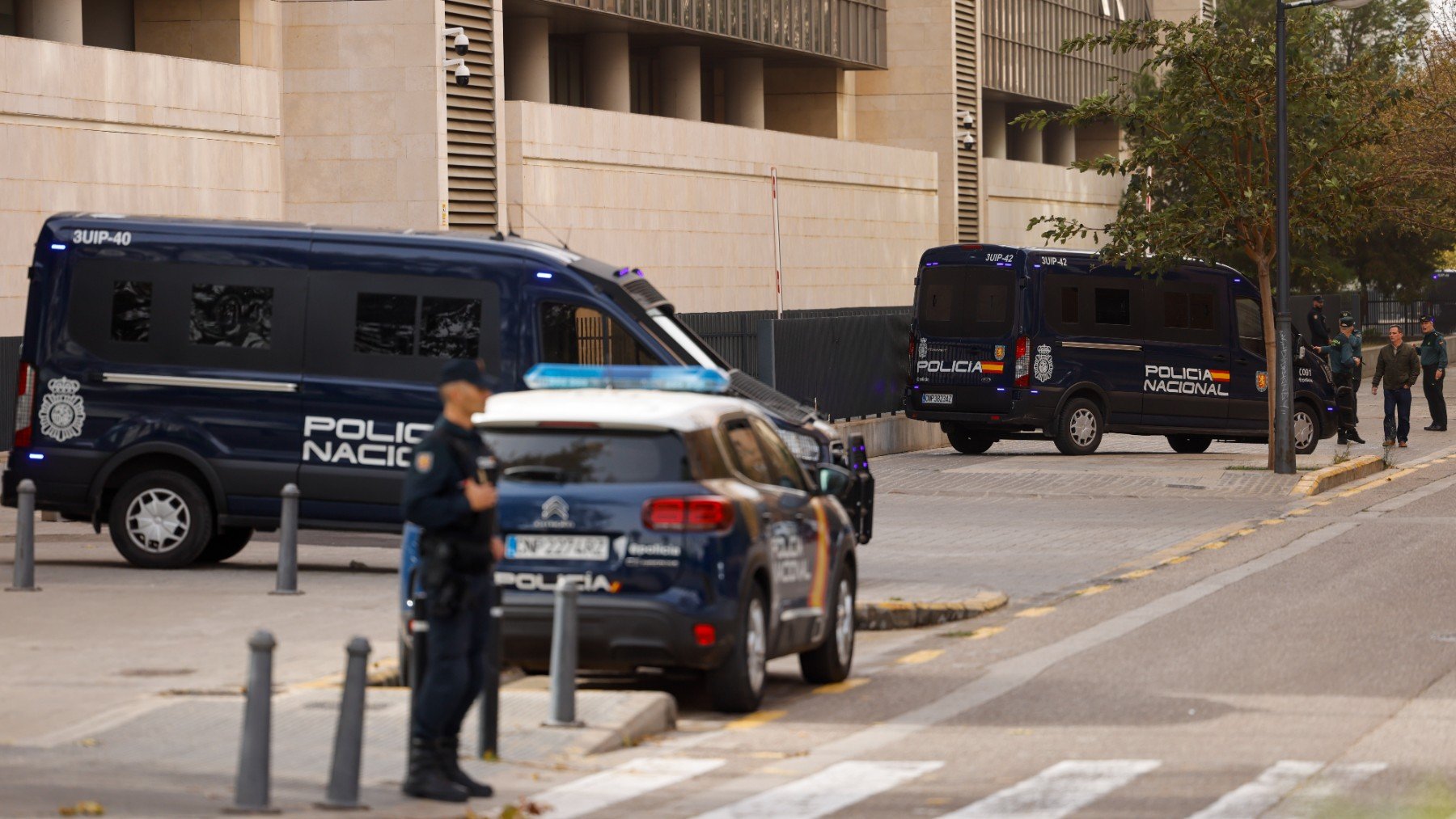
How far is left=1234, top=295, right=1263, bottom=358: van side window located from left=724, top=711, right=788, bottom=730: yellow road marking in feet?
68.5

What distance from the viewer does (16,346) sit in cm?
2611

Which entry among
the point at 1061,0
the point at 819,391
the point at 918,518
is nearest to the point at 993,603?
the point at 918,518

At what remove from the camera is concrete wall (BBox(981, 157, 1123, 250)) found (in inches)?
2422

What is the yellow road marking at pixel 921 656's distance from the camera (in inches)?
512

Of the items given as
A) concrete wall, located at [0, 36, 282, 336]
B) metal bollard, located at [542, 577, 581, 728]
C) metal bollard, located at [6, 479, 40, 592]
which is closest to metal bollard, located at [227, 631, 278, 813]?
metal bollard, located at [542, 577, 581, 728]

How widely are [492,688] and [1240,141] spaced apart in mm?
21249

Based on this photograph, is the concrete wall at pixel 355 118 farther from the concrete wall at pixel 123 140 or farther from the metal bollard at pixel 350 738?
the metal bollard at pixel 350 738

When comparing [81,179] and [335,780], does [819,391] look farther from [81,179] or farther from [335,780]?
[335,780]

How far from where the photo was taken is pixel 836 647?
1208 cm

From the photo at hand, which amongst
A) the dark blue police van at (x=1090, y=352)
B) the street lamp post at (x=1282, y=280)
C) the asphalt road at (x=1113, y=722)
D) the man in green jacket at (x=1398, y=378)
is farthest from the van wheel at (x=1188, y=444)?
the asphalt road at (x=1113, y=722)

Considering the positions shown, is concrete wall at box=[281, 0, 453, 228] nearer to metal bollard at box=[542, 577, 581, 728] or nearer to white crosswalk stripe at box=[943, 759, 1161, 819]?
metal bollard at box=[542, 577, 581, 728]

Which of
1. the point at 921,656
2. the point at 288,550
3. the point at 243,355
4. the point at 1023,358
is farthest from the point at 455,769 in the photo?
the point at 1023,358

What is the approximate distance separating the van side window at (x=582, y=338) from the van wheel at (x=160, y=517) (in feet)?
8.96

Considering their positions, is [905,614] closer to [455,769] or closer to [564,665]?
[564,665]
